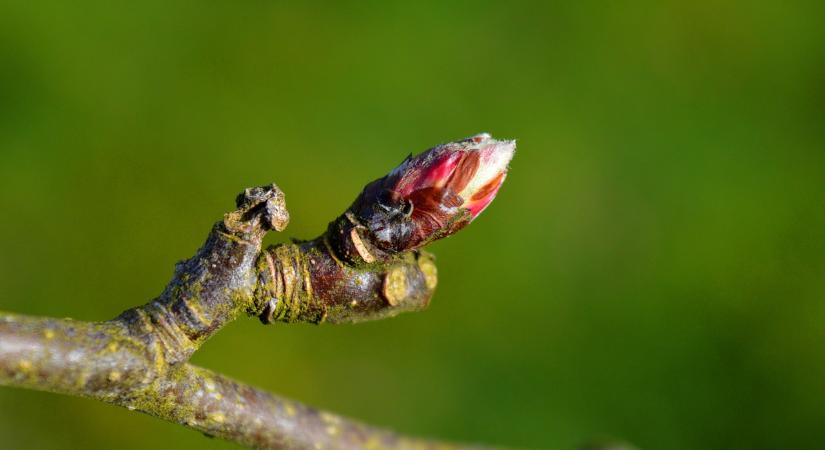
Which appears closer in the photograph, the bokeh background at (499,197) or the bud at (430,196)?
the bud at (430,196)

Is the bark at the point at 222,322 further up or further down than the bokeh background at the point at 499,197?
further down

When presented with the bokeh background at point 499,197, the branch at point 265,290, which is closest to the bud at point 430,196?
the branch at point 265,290

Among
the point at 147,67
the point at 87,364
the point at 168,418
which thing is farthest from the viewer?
the point at 147,67

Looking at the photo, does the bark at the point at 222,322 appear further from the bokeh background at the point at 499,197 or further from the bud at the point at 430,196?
the bokeh background at the point at 499,197

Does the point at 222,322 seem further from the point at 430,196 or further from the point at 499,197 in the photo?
the point at 499,197

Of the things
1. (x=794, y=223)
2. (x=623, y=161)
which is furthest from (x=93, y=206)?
(x=794, y=223)

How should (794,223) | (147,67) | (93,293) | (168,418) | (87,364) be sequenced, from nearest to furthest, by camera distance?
(87,364), (168,418), (93,293), (147,67), (794,223)

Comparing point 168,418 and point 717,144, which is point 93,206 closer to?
point 168,418
